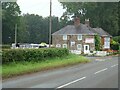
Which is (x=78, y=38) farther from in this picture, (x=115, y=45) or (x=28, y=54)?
(x=28, y=54)

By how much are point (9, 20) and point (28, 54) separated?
73036 mm

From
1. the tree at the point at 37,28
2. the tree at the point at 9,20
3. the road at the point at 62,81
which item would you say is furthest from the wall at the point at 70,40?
the road at the point at 62,81

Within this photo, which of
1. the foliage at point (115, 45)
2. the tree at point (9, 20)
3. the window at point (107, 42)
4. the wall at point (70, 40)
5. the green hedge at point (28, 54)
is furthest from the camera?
the tree at point (9, 20)

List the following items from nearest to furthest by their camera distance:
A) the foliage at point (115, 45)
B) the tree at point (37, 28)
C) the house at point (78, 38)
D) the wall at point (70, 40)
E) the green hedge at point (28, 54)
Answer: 1. the green hedge at point (28, 54)
2. the house at point (78, 38)
3. the wall at point (70, 40)
4. the foliage at point (115, 45)
5. the tree at point (37, 28)

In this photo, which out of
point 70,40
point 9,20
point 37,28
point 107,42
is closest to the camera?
point 70,40

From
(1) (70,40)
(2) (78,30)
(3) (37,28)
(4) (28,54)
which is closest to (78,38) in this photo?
(2) (78,30)

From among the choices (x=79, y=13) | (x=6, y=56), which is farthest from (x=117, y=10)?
(x=6, y=56)

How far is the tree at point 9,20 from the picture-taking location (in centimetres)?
9981

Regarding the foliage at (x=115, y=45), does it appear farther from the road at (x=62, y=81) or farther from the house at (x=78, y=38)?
the road at (x=62, y=81)

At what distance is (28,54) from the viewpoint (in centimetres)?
2834

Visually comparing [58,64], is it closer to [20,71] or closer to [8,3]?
[20,71]

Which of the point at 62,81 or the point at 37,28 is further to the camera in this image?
the point at 37,28

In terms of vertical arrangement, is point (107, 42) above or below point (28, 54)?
below

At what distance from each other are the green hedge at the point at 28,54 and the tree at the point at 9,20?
64.2 metres
